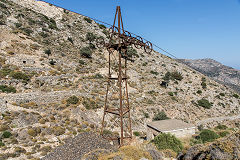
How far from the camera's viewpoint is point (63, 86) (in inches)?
1366

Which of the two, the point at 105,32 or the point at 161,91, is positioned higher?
the point at 105,32

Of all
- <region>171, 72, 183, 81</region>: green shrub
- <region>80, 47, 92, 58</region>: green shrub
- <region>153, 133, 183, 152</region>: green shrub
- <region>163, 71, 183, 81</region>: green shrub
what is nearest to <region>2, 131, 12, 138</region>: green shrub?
<region>153, 133, 183, 152</region>: green shrub

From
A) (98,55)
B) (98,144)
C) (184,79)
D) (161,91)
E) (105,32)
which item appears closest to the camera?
(98,144)

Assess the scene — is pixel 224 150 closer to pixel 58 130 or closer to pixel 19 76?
pixel 58 130

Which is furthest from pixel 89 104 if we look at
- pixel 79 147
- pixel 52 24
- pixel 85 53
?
pixel 52 24

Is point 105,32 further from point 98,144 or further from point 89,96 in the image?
point 98,144

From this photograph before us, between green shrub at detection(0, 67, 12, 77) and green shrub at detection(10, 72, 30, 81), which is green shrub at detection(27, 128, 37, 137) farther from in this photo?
green shrub at detection(0, 67, 12, 77)

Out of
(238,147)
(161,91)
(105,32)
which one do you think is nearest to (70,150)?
(238,147)

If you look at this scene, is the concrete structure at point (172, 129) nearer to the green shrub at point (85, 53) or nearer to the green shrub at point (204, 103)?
the green shrub at point (204, 103)

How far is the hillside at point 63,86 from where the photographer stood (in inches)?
813

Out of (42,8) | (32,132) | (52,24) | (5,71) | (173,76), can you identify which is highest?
(42,8)

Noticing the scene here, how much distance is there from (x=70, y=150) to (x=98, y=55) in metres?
44.5

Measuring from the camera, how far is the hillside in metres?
20.7

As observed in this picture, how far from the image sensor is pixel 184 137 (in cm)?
2194
